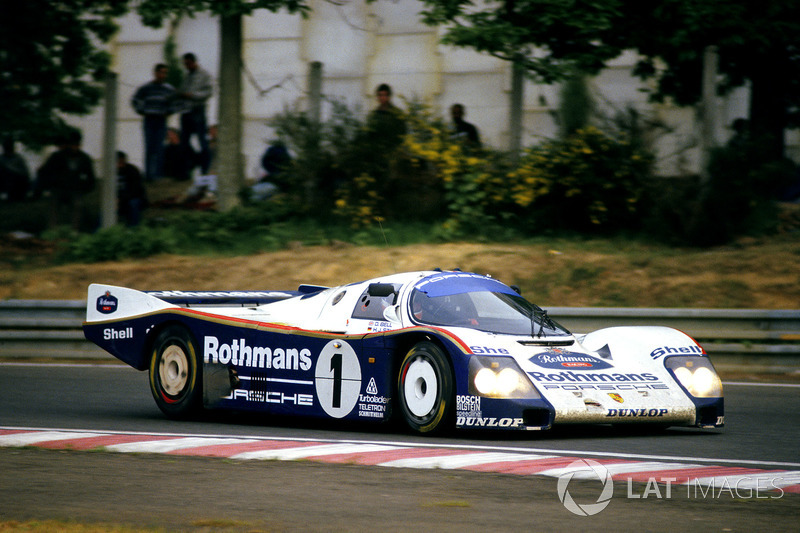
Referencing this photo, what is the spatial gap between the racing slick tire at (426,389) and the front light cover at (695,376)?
1724mm

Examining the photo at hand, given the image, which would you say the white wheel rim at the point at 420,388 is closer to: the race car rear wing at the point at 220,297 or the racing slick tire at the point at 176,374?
the racing slick tire at the point at 176,374

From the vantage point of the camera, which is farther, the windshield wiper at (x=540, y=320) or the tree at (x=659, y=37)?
the tree at (x=659, y=37)

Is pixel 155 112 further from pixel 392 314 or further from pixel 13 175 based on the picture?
pixel 392 314

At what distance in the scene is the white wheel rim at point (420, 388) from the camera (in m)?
7.48

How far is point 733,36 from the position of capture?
1448 centimetres

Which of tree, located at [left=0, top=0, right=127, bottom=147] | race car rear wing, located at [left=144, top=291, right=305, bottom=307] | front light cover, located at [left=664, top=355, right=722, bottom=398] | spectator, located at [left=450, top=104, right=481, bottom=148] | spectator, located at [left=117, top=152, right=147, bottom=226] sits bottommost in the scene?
front light cover, located at [left=664, top=355, right=722, bottom=398]

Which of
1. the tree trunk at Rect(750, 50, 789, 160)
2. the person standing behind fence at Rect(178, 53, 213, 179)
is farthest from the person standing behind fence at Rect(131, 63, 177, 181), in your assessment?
the tree trunk at Rect(750, 50, 789, 160)

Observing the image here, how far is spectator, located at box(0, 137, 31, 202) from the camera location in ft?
59.1

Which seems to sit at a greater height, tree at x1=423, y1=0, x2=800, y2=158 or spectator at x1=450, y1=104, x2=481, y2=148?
tree at x1=423, y1=0, x2=800, y2=158

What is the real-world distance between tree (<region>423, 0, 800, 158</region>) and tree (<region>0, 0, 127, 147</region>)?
5.78 meters

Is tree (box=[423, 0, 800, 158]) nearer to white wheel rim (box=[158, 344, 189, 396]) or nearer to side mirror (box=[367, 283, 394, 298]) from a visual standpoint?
white wheel rim (box=[158, 344, 189, 396])

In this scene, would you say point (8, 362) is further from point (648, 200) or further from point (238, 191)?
point (648, 200)

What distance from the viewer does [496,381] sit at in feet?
23.5

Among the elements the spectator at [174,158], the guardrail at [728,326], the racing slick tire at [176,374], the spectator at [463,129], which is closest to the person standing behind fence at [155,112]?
the spectator at [174,158]
